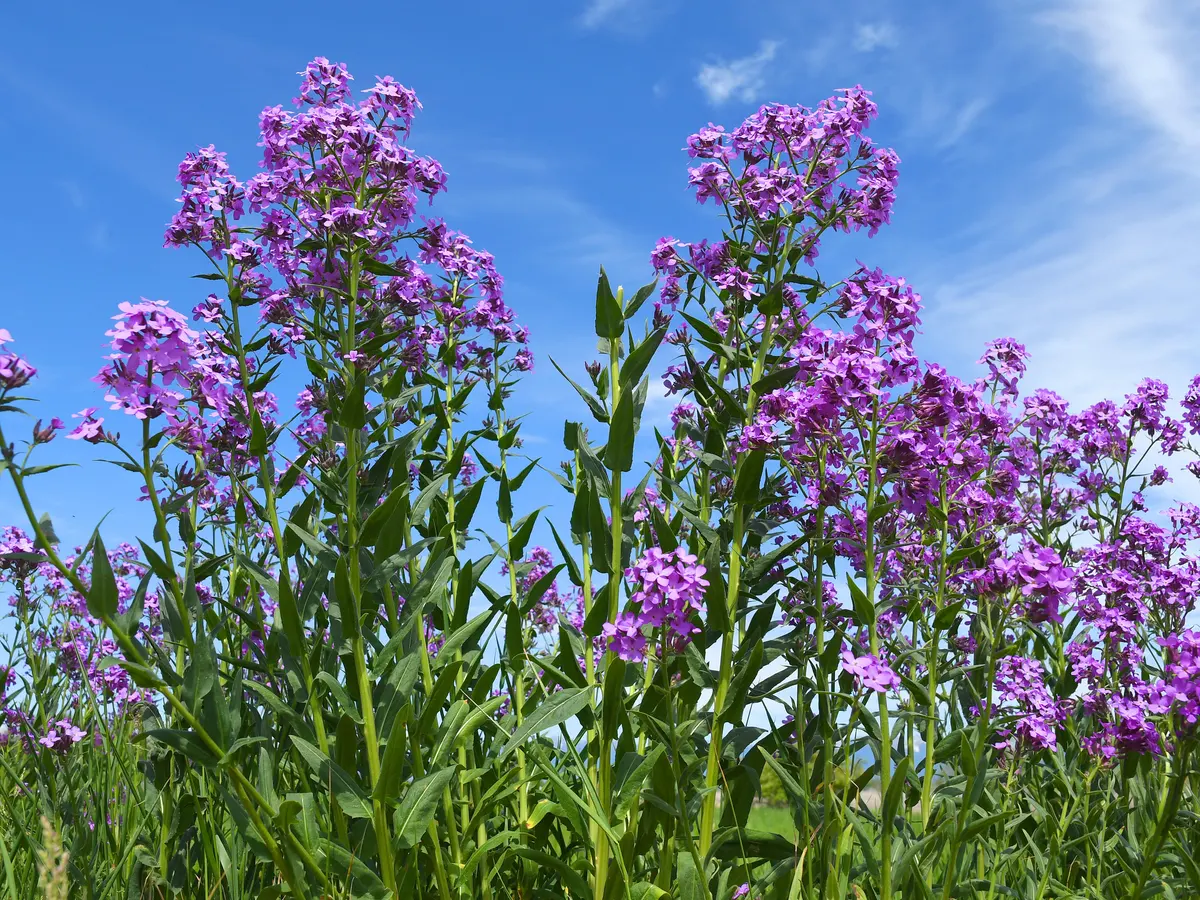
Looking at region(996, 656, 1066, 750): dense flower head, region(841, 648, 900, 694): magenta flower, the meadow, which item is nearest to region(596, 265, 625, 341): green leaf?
the meadow

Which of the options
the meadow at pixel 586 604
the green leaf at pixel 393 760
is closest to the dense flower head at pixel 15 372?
the meadow at pixel 586 604

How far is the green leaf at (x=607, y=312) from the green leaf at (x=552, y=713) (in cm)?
128

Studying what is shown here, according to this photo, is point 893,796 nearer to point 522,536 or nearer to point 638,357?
point 638,357

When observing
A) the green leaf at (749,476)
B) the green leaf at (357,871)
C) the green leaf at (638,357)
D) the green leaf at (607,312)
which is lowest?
the green leaf at (357,871)

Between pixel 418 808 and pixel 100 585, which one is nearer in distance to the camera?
pixel 100 585

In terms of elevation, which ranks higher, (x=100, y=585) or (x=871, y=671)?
(x=100, y=585)

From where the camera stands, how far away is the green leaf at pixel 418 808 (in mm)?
2904

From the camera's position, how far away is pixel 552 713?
3094 mm

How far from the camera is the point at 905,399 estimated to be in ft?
11.2

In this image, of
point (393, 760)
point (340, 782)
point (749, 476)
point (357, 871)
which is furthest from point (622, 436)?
point (357, 871)

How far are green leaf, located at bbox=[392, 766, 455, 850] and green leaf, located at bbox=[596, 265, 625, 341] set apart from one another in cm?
160

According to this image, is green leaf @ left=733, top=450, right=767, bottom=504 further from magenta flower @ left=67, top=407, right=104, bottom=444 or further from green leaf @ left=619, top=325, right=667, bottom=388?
magenta flower @ left=67, top=407, right=104, bottom=444

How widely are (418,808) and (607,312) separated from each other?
5.86 ft

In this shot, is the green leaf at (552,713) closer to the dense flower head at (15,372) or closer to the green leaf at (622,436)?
the green leaf at (622,436)
